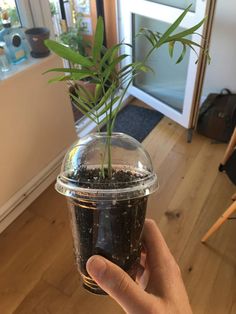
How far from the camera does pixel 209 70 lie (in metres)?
2.16

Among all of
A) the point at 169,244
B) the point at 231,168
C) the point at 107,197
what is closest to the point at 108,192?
the point at 107,197

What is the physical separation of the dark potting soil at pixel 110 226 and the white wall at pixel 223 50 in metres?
1.77

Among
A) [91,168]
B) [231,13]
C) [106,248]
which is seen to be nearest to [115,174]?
[91,168]

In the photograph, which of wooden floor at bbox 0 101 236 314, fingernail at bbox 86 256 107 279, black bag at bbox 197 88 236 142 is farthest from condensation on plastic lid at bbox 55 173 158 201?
black bag at bbox 197 88 236 142

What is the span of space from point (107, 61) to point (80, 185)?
25 centimetres

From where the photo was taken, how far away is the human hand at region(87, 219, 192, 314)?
1.75 feet

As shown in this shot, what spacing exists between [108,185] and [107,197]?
26 millimetres

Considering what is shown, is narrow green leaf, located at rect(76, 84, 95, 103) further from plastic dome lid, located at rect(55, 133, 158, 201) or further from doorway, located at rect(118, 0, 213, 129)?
doorway, located at rect(118, 0, 213, 129)

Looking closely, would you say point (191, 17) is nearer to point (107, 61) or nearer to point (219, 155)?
point (219, 155)

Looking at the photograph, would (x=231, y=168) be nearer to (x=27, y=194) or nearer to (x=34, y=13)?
(x=27, y=194)

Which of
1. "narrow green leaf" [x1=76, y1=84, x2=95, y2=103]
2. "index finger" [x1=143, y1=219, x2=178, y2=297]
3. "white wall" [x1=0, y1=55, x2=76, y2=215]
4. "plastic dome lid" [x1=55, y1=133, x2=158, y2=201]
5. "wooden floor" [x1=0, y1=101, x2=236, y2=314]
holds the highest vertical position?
"narrow green leaf" [x1=76, y1=84, x2=95, y2=103]

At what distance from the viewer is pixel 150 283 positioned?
2.11 feet

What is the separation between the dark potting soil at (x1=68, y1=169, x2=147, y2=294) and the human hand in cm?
5

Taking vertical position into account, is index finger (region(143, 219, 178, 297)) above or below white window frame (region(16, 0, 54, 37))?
below
